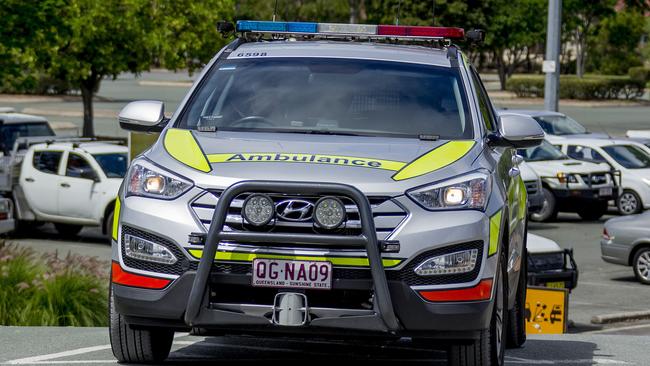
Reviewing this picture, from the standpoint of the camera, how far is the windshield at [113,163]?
76.9 ft

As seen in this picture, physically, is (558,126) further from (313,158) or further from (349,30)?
(313,158)

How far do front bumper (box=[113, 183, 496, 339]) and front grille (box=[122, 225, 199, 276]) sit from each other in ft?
0.09

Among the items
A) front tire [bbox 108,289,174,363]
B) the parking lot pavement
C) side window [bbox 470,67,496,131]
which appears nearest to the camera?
front tire [bbox 108,289,174,363]

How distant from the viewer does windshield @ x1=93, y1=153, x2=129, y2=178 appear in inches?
923

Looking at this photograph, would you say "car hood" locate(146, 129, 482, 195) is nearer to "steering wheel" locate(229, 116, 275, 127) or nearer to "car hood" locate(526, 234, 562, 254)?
"steering wheel" locate(229, 116, 275, 127)

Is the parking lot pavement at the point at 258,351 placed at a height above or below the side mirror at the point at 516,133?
below

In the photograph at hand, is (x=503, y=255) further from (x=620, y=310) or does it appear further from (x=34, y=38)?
(x=34, y=38)

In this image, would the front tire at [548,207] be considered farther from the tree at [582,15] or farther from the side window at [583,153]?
the tree at [582,15]

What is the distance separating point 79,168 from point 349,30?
15.9 metres

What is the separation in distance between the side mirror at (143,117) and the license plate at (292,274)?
1.50 m

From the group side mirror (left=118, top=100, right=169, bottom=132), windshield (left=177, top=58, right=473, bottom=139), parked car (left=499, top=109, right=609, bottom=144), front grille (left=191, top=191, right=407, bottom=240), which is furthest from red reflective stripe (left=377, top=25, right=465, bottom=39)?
parked car (left=499, top=109, right=609, bottom=144)

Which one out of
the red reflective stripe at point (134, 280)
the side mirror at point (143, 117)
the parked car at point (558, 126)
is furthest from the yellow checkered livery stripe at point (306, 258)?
the parked car at point (558, 126)

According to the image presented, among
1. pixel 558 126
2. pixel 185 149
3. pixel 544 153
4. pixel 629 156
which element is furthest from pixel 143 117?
pixel 558 126

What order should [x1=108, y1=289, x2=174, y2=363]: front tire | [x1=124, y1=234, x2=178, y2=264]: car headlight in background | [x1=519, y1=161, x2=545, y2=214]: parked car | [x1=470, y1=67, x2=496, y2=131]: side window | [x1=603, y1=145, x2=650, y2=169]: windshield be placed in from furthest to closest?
[x1=603, y1=145, x2=650, y2=169]: windshield, [x1=519, y1=161, x2=545, y2=214]: parked car, [x1=470, y1=67, x2=496, y2=131]: side window, [x1=108, y1=289, x2=174, y2=363]: front tire, [x1=124, y1=234, x2=178, y2=264]: car headlight in background
